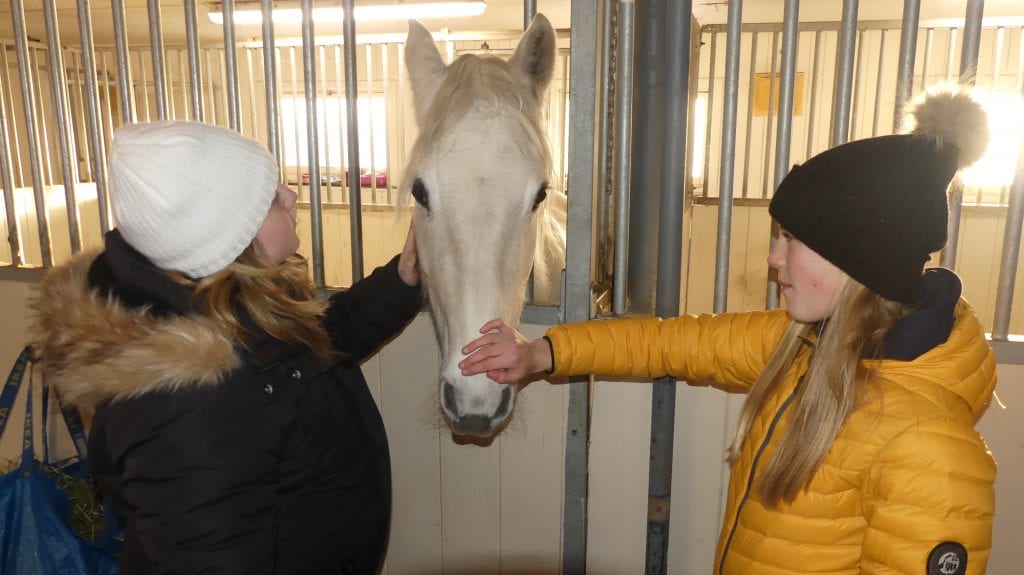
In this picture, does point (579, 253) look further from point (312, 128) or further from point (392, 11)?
point (392, 11)

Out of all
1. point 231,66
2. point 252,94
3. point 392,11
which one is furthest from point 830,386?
point 392,11

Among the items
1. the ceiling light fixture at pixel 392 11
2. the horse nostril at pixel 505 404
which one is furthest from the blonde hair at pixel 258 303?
the ceiling light fixture at pixel 392 11

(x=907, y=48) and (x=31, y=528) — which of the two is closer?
(x=907, y=48)

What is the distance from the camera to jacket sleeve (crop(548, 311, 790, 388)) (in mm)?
1347

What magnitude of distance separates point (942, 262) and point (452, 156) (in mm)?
1121

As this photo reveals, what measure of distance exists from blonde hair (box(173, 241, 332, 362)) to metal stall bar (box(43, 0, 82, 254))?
1.14 m

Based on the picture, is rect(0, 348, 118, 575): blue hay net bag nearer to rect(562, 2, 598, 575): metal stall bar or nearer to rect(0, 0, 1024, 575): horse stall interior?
rect(0, 0, 1024, 575): horse stall interior

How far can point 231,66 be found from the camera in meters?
1.73

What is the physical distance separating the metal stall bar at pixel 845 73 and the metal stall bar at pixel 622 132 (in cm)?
46

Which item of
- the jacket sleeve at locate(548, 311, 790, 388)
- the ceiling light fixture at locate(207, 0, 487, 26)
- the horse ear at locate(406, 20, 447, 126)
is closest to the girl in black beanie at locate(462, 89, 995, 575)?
the jacket sleeve at locate(548, 311, 790, 388)

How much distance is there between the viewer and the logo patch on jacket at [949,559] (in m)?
0.84

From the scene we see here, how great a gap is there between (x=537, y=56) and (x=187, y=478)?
1166 millimetres

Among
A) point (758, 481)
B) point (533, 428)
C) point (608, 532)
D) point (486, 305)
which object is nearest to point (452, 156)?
point (486, 305)

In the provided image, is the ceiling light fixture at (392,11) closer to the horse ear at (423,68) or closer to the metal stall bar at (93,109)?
the metal stall bar at (93,109)
